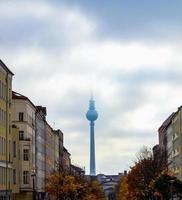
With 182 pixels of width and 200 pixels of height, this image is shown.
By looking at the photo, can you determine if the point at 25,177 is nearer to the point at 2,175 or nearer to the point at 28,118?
the point at 28,118

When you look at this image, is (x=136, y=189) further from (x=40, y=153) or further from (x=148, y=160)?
A: (x=40, y=153)

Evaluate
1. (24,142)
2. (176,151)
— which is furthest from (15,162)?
(176,151)

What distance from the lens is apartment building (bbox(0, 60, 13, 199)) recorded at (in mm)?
77500

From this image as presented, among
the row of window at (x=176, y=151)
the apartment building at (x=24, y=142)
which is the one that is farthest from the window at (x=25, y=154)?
the row of window at (x=176, y=151)

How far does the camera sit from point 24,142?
332 feet

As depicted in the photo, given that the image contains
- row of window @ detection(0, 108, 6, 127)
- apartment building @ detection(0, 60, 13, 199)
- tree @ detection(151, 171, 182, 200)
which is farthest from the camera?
row of window @ detection(0, 108, 6, 127)

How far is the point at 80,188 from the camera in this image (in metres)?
130

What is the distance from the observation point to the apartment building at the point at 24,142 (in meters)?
98.1

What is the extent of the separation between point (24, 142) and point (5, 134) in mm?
21070

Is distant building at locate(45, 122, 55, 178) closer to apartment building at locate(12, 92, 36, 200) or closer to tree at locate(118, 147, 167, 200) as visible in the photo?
tree at locate(118, 147, 167, 200)

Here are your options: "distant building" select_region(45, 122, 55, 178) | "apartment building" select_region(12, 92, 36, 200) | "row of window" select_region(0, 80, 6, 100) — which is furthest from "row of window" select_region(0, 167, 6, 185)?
"distant building" select_region(45, 122, 55, 178)

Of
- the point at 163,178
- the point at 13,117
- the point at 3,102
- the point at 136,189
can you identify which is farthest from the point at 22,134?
the point at 136,189

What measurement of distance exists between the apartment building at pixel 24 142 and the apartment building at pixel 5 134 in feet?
44.5

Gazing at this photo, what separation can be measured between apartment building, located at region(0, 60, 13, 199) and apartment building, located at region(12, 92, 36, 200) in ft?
44.5
